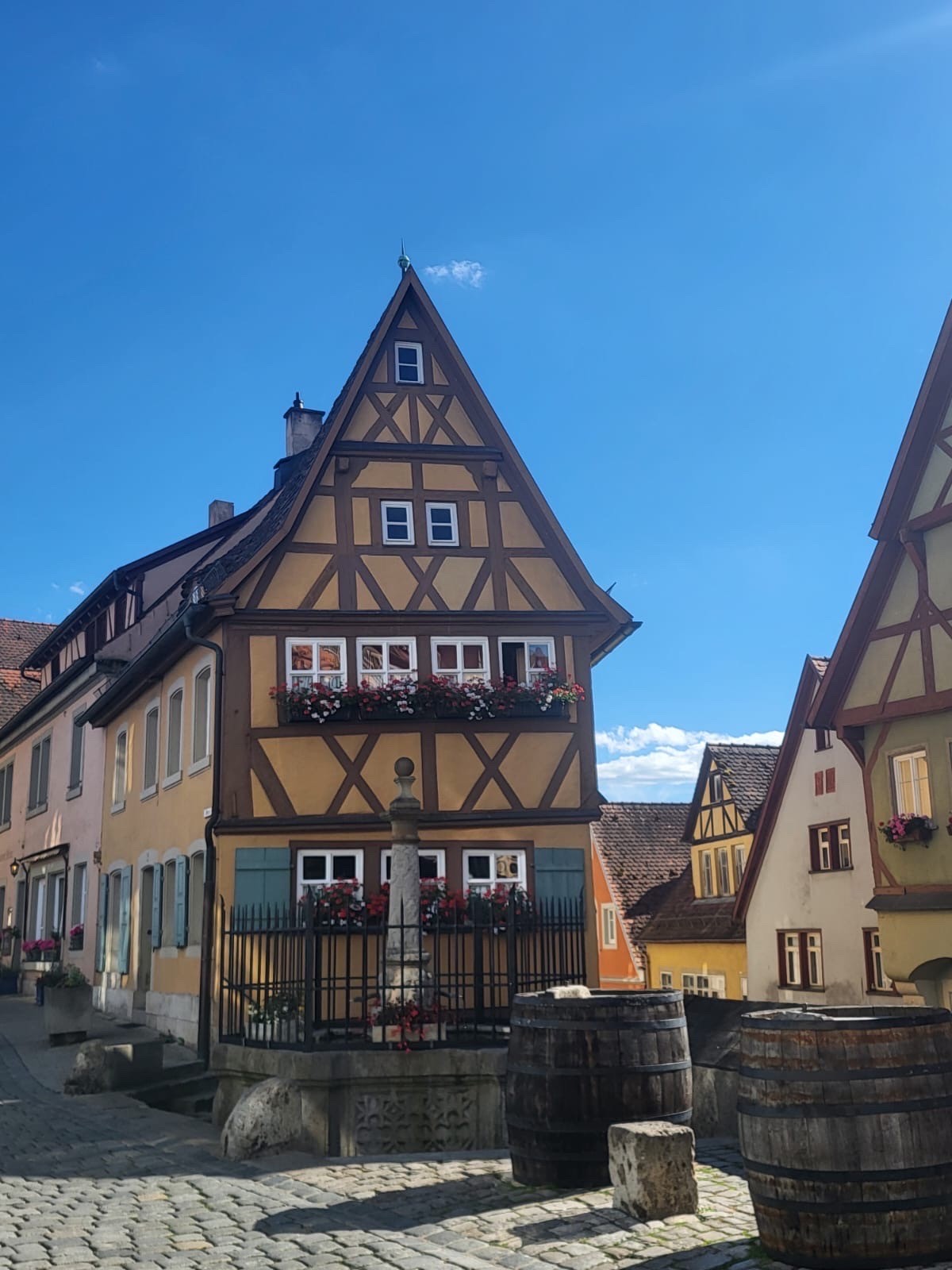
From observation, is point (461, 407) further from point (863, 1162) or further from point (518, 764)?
point (863, 1162)

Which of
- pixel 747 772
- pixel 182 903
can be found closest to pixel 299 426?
pixel 182 903

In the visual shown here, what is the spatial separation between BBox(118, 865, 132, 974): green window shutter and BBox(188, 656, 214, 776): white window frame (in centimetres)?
449

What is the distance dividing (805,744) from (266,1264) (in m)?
21.8

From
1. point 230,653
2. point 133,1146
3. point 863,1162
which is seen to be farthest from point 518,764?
point 863,1162

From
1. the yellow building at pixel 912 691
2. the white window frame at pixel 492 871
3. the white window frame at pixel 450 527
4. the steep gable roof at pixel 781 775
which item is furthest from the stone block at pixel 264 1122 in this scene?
the steep gable roof at pixel 781 775

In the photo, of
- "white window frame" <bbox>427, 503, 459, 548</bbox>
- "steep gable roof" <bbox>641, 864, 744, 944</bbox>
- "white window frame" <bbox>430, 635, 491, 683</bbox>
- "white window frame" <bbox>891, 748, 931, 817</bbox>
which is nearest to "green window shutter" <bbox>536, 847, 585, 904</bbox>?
"white window frame" <bbox>430, 635, 491, 683</bbox>

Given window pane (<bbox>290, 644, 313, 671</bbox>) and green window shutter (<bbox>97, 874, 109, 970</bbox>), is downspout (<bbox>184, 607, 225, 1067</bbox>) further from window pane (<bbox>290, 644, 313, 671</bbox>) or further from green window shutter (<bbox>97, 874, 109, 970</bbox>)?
green window shutter (<bbox>97, 874, 109, 970</bbox>)

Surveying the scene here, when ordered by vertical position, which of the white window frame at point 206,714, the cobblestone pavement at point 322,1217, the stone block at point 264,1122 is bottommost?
the cobblestone pavement at point 322,1217

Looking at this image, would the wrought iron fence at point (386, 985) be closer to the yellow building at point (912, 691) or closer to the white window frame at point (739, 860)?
the yellow building at point (912, 691)

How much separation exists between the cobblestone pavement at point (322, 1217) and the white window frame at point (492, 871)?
6.65 m

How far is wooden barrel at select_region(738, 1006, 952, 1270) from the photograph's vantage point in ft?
19.6

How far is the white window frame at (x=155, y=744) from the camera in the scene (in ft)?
67.3

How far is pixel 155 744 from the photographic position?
21.3 m

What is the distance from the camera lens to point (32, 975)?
28.2 meters
